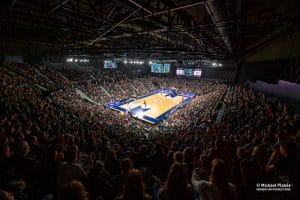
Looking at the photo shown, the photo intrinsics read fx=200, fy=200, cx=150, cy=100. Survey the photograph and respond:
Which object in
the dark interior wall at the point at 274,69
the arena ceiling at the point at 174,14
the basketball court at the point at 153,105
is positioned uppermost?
the arena ceiling at the point at 174,14

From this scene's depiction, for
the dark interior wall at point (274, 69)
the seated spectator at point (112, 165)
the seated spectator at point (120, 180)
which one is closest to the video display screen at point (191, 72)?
the dark interior wall at point (274, 69)

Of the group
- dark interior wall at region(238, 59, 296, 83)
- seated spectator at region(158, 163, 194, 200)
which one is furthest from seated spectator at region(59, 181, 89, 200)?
dark interior wall at region(238, 59, 296, 83)

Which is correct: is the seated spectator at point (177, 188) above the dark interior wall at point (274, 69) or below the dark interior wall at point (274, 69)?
below

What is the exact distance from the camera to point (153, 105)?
37.8 meters

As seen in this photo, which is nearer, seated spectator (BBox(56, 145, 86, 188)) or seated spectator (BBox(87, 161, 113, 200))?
seated spectator (BBox(87, 161, 113, 200))

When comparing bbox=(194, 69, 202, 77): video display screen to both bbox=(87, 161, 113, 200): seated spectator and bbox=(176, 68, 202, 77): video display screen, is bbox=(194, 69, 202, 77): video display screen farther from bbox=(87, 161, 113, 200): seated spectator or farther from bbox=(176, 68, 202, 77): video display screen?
bbox=(87, 161, 113, 200): seated spectator

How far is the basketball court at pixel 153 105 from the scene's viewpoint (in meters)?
30.9

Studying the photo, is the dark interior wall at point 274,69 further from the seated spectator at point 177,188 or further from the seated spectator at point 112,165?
the seated spectator at point 177,188

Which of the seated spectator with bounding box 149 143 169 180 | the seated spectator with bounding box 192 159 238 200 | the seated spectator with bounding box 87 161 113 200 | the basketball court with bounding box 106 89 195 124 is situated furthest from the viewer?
the basketball court with bounding box 106 89 195 124

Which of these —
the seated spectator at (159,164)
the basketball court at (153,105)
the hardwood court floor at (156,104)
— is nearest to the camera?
the seated spectator at (159,164)

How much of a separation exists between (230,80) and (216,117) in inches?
1128

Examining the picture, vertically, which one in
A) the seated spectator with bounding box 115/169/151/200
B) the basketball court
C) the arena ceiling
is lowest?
the basketball court

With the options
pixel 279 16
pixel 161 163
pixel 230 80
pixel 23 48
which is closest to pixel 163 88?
pixel 230 80

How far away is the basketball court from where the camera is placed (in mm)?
30891
